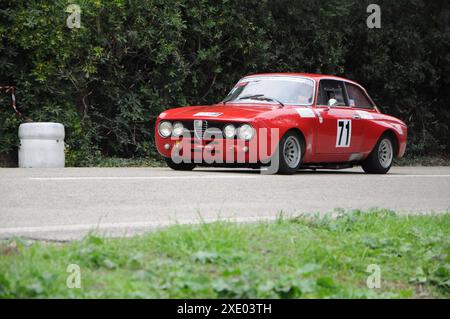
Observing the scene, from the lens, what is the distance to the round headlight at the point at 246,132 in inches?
491

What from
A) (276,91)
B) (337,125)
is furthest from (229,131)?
(337,125)

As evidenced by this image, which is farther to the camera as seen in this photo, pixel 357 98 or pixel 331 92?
pixel 357 98

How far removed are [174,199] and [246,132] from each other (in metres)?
3.66

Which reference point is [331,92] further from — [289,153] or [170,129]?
[170,129]

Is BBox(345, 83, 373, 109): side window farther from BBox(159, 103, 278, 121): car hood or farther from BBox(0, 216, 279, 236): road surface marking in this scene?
BBox(0, 216, 279, 236): road surface marking

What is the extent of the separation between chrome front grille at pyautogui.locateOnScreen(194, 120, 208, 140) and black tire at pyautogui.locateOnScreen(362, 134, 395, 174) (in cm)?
339

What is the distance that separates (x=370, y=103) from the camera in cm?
1544

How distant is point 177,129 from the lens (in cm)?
1307

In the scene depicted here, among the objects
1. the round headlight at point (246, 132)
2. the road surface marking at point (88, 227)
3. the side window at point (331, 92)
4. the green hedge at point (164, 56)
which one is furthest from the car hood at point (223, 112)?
the road surface marking at point (88, 227)

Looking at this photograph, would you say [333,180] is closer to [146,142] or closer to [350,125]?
[350,125]

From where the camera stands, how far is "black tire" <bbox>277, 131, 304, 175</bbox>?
12.9 metres

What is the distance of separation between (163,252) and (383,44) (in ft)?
56.4

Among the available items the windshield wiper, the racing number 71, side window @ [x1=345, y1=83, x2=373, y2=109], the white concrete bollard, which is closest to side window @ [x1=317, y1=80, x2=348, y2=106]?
side window @ [x1=345, y1=83, x2=373, y2=109]

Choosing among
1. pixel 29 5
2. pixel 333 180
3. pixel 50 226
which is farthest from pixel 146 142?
pixel 50 226
